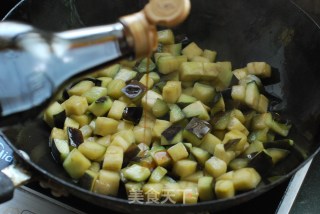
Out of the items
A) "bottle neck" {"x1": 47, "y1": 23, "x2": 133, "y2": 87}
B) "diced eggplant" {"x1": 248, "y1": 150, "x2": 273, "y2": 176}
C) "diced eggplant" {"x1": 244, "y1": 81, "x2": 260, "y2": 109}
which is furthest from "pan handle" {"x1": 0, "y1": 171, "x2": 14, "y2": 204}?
"diced eggplant" {"x1": 244, "y1": 81, "x2": 260, "y2": 109}

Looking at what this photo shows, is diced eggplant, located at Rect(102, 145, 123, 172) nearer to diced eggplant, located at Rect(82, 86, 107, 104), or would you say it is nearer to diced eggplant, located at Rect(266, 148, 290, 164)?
diced eggplant, located at Rect(82, 86, 107, 104)

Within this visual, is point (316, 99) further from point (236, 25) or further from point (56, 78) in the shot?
point (56, 78)

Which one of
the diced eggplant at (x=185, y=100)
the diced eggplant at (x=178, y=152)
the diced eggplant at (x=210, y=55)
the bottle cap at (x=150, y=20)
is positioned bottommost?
the diced eggplant at (x=178, y=152)

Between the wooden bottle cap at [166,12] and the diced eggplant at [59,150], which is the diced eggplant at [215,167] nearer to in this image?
the diced eggplant at [59,150]

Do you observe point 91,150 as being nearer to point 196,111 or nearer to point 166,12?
point 196,111

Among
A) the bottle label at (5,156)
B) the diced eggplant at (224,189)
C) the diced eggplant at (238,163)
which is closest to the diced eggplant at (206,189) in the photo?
the diced eggplant at (224,189)

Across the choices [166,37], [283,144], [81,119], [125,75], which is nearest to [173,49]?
[166,37]

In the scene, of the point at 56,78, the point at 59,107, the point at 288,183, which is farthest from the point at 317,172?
the point at 56,78
